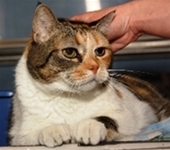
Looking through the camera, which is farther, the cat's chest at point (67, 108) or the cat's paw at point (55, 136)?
the cat's chest at point (67, 108)

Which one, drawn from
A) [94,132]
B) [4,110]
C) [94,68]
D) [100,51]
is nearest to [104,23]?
[100,51]

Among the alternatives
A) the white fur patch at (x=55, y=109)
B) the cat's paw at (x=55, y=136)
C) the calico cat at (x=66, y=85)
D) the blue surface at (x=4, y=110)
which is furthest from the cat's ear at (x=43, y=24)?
the blue surface at (x=4, y=110)

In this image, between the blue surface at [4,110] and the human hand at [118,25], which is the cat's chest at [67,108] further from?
the blue surface at [4,110]

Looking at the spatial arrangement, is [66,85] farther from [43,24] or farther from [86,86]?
[43,24]

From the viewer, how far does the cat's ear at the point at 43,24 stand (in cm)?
118

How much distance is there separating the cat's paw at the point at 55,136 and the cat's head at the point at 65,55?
0.46 ft

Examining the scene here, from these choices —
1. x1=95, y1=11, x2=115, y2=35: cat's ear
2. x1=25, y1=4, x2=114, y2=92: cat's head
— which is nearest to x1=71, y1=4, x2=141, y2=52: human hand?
x1=95, y1=11, x2=115, y2=35: cat's ear

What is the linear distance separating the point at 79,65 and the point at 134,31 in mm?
427

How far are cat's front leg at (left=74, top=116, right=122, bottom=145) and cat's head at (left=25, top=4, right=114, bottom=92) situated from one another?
0.12 m

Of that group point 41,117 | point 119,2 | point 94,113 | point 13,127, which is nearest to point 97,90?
point 94,113

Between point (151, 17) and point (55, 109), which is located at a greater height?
point (151, 17)

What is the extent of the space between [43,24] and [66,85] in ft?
0.62

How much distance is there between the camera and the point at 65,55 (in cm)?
119

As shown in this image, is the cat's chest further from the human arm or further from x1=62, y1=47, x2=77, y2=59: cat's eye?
the human arm
